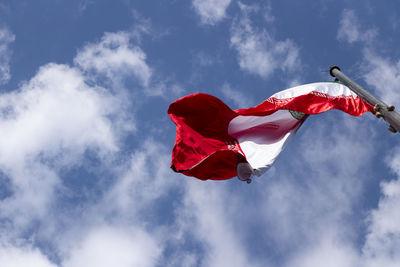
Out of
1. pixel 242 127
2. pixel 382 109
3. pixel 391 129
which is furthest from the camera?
pixel 242 127

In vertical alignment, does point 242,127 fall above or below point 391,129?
above

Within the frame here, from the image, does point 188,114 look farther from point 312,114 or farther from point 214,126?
point 312,114

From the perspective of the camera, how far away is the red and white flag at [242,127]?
16.0 metres

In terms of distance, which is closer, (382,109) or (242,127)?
(382,109)

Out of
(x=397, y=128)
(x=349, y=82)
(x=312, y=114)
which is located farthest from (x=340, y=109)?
(x=397, y=128)

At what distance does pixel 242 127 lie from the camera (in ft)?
59.2

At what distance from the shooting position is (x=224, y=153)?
15969 mm

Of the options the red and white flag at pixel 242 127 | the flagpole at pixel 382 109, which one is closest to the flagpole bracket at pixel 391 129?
the flagpole at pixel 382 109

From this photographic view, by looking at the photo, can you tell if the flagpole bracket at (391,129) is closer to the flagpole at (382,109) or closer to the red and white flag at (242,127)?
the flagpole at (382,109)

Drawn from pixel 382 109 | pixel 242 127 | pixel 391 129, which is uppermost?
pixel 242 127

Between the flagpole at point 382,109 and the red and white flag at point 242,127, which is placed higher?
the red and white flag at point 242,127

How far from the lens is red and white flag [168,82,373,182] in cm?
1599

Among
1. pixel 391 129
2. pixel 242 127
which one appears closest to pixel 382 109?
pixel 391 129

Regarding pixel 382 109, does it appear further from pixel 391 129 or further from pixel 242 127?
pixel 242 127
